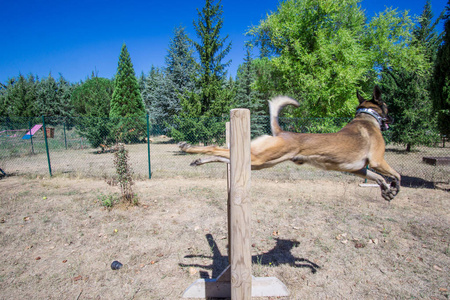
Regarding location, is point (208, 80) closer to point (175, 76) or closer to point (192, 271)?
point (175, 76)

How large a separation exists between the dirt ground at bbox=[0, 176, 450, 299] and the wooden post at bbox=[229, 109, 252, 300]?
1400 mm

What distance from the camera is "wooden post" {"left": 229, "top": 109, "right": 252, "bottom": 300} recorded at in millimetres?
2025

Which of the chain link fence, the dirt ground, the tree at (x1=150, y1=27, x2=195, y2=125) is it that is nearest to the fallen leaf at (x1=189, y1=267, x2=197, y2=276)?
the dirt ground

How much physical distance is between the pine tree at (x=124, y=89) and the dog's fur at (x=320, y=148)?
76.1 ft

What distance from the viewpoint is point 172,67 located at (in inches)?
896

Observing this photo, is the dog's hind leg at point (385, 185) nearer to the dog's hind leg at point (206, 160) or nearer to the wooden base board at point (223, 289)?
the wooden base board at point (223, 289)

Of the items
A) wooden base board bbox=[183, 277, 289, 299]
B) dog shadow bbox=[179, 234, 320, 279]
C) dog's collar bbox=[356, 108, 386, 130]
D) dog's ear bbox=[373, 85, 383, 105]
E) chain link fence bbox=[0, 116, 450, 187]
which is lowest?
dog shadow bbox=[179, 234, 320, 279]

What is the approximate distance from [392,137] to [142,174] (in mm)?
14685

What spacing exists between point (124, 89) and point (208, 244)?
2320 centimetres

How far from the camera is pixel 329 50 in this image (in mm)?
15547

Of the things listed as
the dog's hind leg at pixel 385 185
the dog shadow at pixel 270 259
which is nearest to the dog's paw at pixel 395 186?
the dog's hind leg at pixel 385 185

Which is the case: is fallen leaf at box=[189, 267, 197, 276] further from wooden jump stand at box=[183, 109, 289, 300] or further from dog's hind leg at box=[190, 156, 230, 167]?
dog's hind leg at box=[190, 156, 230, 167]

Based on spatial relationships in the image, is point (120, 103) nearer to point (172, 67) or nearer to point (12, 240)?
point (172, 67)

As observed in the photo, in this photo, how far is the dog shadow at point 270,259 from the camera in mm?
3652
